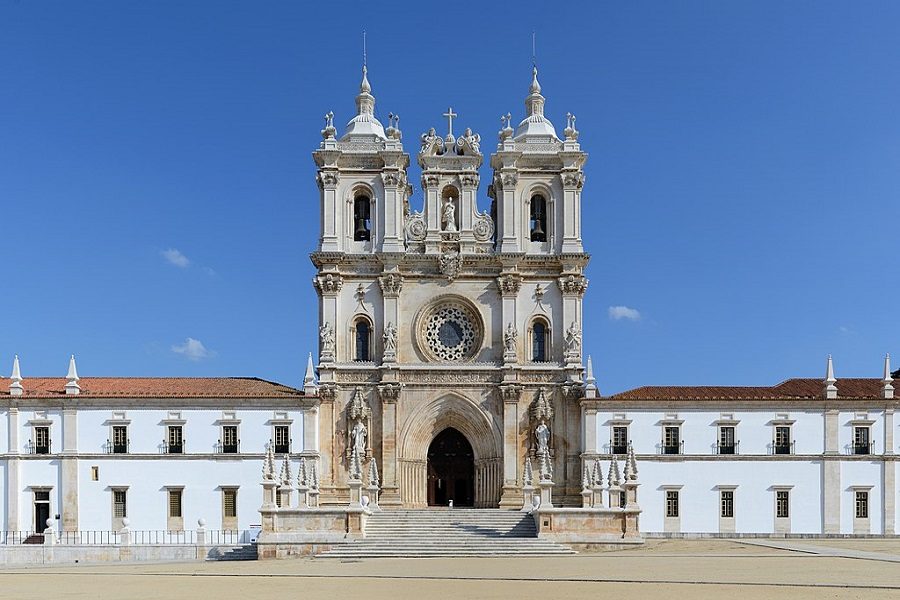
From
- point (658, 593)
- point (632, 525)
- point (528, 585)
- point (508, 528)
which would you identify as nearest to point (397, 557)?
point (508, 528)

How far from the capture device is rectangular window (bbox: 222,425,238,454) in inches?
1965

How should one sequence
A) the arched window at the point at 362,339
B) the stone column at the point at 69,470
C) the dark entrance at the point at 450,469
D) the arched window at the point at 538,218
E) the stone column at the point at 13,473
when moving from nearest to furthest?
the stone column at the point at 13,473, the stone column at the point at 69,470, the arched window at the point at 362,339, the dark entrance at the point at 450,469, the arched window at the point at 538,218

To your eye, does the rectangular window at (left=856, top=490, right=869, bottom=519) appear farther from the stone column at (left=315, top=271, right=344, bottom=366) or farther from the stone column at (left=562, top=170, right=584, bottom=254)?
the stone column at (left=315, top=271, right=344, bottom=366)

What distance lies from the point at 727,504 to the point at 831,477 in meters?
5.04

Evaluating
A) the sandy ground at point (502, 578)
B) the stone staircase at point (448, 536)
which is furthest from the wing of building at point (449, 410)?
the sandy ground at point (502, 578)

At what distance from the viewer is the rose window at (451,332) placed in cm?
5234

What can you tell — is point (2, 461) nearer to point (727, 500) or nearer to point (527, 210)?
point (527, 210)

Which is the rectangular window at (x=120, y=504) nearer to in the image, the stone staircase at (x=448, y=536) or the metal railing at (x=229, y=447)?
the metal railing at (x=229, y=447)

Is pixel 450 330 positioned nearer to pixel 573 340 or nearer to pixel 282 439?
pixel 573 340

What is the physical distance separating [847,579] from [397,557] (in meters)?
17.1

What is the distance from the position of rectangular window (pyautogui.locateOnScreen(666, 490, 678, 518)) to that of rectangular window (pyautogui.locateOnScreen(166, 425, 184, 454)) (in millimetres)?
22928

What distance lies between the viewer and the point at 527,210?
53.0 metres

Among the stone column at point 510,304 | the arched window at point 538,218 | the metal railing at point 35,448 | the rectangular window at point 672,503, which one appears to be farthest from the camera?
the arched window at point 538,218

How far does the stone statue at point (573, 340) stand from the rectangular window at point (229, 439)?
16.5m
